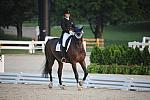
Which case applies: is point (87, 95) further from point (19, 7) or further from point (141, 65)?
point (19, 7)

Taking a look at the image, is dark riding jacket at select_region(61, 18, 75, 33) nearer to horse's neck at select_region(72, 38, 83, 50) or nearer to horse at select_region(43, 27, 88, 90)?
horse at select_region(43, 27, 88, 90)

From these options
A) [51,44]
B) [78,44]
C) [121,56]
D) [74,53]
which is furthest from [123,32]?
[78,44]

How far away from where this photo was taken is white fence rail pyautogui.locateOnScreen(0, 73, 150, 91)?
1622 centimetres

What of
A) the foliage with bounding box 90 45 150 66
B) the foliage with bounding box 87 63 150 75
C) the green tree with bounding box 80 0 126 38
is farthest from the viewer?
the green tree with bounding box 80 0 126 38

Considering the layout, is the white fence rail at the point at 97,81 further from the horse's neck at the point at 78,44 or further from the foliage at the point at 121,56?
the foliage at the point at 121,56

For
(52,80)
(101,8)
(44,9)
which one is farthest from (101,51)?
(101,8)

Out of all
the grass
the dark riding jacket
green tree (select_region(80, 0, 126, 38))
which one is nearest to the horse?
the dark riding jacket

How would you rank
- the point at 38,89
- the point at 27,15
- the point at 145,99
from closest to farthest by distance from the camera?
the point at 145,99 < the point at 38,89 < the point at 27,15

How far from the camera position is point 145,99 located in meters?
13.9

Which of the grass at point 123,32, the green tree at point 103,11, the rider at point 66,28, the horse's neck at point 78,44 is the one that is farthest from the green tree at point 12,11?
the horse's neck at point 78,44

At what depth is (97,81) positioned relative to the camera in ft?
55.2

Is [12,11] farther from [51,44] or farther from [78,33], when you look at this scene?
[78,33]

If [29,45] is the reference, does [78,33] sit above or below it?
above

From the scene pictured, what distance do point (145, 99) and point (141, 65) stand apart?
301 inches
